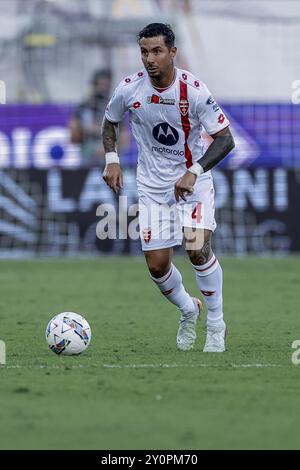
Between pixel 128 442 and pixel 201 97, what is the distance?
362cm

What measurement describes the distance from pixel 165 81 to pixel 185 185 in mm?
836

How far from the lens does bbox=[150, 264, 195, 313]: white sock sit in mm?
9242

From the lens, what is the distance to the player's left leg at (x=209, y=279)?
8.89 metres

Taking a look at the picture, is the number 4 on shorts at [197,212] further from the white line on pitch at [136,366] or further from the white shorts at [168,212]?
the white line on pitch at [136,366]

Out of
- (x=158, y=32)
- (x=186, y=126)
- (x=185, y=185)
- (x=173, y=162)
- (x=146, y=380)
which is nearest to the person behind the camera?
(x=146, y=380)

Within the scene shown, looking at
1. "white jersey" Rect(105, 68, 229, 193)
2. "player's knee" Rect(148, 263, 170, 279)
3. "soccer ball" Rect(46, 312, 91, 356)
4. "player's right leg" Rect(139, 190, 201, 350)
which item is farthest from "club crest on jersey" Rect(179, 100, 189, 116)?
"soccer ball" Rect(46, 312, 91, 356)

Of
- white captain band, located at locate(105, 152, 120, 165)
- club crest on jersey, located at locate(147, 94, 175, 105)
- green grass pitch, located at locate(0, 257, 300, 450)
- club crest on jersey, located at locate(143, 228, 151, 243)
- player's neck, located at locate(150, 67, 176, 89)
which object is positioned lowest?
green grass pitch, located at locate(0, 257, 300, 450)

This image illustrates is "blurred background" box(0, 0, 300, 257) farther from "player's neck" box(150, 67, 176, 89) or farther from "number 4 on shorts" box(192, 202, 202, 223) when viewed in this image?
"player's neck" box(150, 67, 176, 89)

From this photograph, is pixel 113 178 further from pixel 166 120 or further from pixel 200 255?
pixel 200 255

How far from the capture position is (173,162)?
9.12m

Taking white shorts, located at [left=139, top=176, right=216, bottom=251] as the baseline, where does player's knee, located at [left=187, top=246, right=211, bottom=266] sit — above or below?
below

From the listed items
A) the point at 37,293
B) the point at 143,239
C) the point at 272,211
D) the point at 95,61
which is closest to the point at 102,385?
the point at 143,239

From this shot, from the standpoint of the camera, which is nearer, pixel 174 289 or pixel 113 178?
pixel 113 178

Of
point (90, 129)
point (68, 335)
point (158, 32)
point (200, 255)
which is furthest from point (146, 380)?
point (90, 129)
